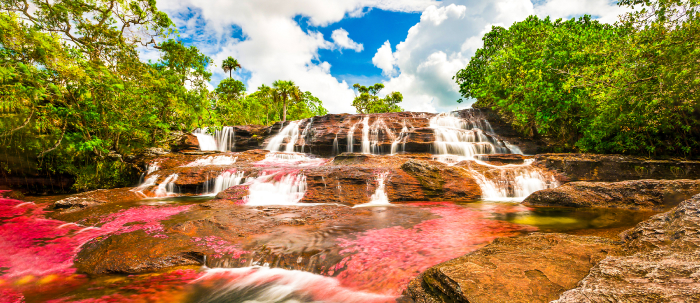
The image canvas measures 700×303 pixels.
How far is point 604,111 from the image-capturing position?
11445 millimetres

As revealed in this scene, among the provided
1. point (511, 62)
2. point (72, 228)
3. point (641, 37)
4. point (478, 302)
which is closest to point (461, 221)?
point (478, 302)

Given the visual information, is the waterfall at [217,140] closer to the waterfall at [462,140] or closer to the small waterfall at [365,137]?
the small waterfall at [365,137]

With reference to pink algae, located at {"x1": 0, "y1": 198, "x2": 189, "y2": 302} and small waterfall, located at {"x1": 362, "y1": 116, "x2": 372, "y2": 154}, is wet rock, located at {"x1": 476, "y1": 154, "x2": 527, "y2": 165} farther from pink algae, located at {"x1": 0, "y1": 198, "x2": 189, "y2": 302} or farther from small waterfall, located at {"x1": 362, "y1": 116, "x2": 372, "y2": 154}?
pink algae, located at {"x1": 0, "y1": 198, "x2": 189, "y2": 302}

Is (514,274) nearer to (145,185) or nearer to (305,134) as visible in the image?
(145,185)

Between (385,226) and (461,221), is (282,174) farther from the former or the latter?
(461,221)

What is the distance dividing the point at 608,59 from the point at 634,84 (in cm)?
265

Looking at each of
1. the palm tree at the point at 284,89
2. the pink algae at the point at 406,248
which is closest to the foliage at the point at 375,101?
the palm tree at the point at 284,89

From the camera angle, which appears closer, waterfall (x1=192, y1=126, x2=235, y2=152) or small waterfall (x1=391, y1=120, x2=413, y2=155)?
small waterfall (x1=391, y1=120, x2=413, y2=155)

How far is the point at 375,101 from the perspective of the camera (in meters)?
54.9

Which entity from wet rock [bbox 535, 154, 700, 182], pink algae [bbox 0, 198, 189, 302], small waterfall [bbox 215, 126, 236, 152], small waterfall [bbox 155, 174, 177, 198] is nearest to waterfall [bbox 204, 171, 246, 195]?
small waterfall [bbox 155, 174, 177, 198]

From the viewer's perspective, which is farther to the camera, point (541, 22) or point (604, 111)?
point (541, 22)

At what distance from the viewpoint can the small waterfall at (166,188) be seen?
10648 mm

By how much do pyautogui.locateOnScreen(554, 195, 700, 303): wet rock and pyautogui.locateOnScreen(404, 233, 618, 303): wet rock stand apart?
26 centimetres

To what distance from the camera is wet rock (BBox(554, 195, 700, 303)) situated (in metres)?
1.47
